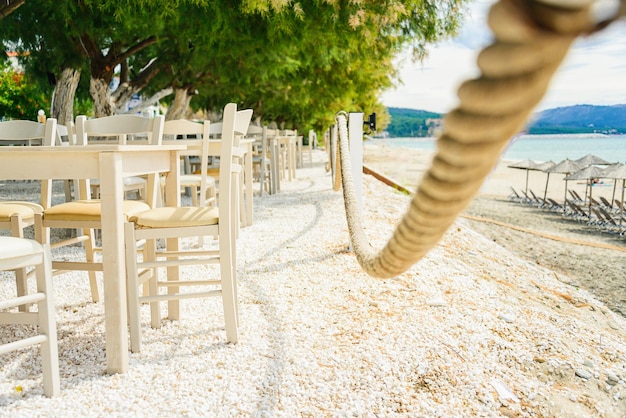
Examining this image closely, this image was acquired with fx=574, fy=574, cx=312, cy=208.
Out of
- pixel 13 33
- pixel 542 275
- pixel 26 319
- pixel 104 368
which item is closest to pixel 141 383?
pixel 104 368

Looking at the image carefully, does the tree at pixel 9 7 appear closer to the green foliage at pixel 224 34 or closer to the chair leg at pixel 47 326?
the green foliage at pixel 224 34

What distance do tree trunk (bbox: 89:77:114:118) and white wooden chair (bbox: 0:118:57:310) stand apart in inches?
261

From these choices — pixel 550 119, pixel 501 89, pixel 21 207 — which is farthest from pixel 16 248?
pixel 501 89

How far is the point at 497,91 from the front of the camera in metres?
0.59

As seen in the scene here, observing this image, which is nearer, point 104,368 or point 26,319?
point 26,319

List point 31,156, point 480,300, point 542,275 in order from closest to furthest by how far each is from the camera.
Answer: point 31,156 < point 480,300 < point 542,275

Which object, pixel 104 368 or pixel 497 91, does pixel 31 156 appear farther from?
pixel 497 91

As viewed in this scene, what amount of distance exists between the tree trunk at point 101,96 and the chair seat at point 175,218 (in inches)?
319

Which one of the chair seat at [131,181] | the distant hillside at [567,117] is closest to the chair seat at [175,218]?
the distant hillside at [567,117]

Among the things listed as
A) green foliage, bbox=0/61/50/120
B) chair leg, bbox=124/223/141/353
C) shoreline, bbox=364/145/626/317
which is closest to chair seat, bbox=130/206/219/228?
chair leg, bbox=124/223/141/353

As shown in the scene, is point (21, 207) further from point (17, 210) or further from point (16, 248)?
point (16, 248)

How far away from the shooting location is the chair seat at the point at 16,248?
2254 mm

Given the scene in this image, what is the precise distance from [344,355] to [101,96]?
8.94 meters

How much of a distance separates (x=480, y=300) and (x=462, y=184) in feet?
11.4
